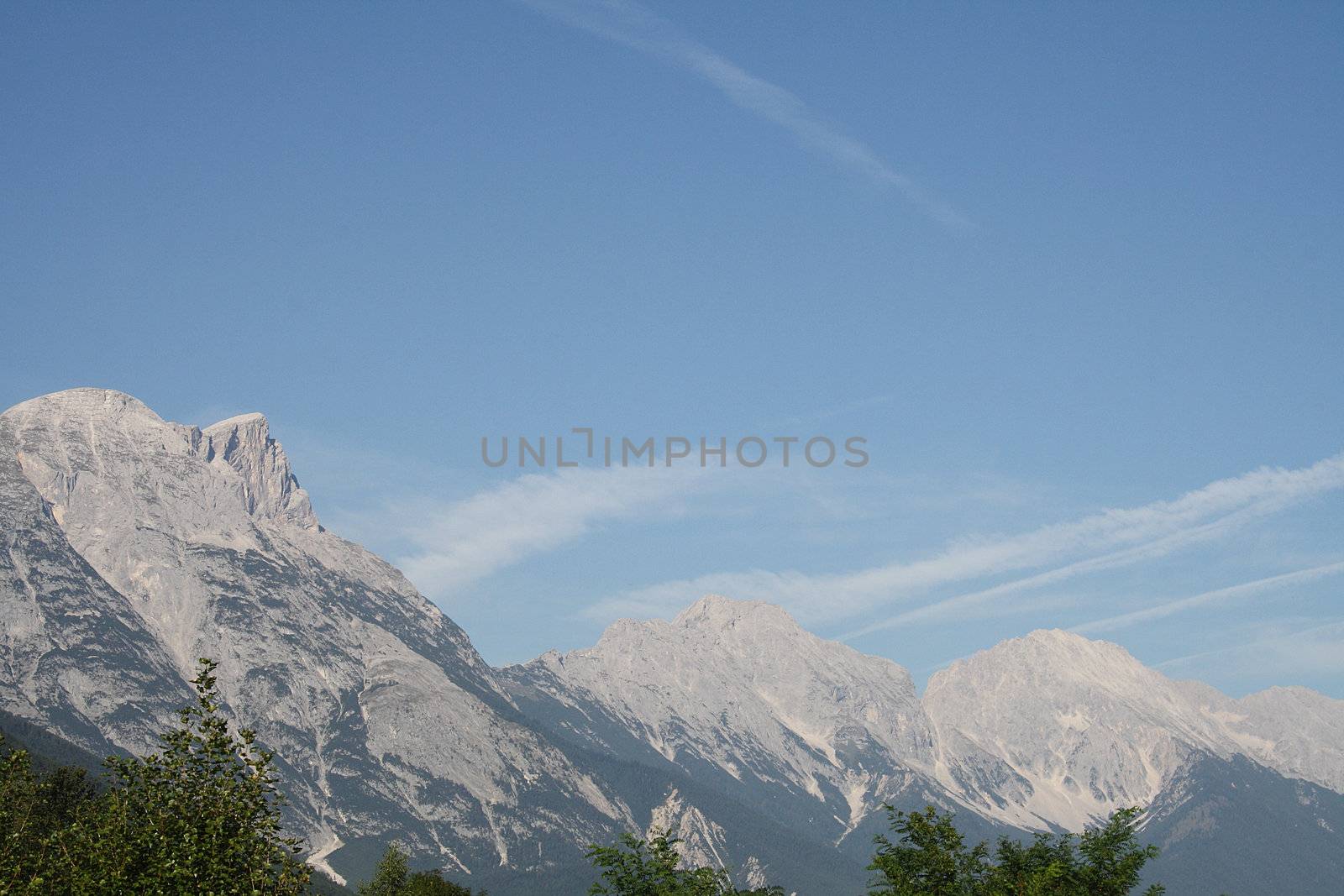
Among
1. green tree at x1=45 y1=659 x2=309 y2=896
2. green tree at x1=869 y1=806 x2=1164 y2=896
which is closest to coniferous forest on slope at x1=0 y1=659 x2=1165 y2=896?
green tree at x1=45 y1=659 x2=309 y2=896

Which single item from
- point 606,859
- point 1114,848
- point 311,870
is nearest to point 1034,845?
point 1114,848

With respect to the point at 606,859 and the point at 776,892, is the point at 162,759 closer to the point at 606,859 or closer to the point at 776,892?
the point at 606,859

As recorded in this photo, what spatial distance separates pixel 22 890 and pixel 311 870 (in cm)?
1218

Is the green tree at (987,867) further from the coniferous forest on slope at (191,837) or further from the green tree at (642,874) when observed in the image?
the coniferous forest on slope at (191,837)

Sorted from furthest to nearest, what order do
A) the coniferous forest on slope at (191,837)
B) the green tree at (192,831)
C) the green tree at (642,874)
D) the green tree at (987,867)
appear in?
the green tree at (987,867)
the green tree at (642,874)
the coniferous forest on slope at (191,837)
the green tree at (192,831)

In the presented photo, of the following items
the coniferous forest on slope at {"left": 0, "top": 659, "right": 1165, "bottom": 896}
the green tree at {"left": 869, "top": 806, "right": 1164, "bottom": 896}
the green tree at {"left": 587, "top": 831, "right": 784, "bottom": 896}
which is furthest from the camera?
the green tree at {"left": 869, "top": 806, "right": 1164, "bottom": 896}

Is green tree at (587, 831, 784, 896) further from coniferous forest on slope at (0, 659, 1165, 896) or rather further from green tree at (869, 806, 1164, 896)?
green tree at (869, 806, 1164, 896)

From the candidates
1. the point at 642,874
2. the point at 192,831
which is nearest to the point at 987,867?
the point at 642,874

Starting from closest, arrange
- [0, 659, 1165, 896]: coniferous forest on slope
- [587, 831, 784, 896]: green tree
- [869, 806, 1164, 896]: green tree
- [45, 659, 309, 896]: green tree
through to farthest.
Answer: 1. [45, 659, 309, 896]: green tree
2. [0, 659, 1165, 896]: coniferous forest on slope
3. [587, 831, 784, 896]: green tree
4. [869, 806, 1164, 896]: green tree

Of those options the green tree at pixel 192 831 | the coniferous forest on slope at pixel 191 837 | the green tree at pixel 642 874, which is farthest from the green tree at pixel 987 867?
the green tree at pixel 192 831

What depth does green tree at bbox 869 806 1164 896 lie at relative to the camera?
73938mm

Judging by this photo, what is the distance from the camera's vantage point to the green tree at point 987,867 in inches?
2911

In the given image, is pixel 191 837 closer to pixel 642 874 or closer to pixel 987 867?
pixel 642 874

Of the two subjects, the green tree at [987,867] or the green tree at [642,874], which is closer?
the green tree at [642,874]
